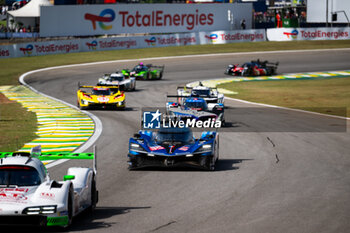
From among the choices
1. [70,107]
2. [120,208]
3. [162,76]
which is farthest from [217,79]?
[120,208]

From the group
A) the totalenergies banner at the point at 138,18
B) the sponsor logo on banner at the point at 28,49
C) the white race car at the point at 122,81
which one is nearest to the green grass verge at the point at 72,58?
the sponsor logo on banner at the point at 28,49

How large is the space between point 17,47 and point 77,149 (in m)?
42.3

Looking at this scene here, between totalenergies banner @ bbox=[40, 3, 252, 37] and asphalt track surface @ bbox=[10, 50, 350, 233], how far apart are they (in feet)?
140

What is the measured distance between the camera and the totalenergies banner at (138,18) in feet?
240

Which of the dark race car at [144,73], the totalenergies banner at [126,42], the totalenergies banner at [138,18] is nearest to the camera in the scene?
the dark race car at [144,73]

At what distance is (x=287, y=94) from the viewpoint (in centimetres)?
4300

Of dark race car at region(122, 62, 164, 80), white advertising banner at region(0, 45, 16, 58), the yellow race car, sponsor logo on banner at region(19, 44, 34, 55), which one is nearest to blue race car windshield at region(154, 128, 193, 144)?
the yellow race car

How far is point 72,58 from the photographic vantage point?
209 ft

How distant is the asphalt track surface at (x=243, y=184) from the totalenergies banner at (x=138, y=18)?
42.6 m

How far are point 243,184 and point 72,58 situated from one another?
162 ft

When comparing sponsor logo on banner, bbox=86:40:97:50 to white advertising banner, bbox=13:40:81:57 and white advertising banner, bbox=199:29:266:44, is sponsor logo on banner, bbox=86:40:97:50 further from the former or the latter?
white advertising banner, bbox=199:29:266:44

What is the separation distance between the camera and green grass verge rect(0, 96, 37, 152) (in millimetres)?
23194

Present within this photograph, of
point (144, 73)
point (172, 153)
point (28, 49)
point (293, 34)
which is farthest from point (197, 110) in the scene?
point (293, 34)

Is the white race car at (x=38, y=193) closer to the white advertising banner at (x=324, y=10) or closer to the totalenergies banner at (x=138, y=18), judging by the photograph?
A: the totalenergies banner at (x=138, y=18)
